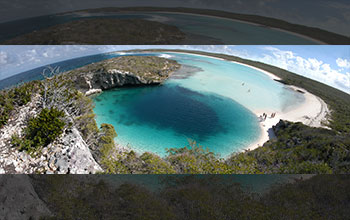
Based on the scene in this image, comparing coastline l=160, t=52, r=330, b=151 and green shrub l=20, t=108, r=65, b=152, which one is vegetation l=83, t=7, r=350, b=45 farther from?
green shrub l=20, t=108, r=65, b=152

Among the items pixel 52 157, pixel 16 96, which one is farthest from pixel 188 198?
pixel 16 96

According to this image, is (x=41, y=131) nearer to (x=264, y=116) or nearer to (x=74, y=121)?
(x=74, y=121)

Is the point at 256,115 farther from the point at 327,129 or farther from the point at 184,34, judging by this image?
the point at 184,34

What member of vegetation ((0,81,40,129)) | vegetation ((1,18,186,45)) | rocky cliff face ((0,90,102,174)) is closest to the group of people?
vegetation ((1,18,186,45))

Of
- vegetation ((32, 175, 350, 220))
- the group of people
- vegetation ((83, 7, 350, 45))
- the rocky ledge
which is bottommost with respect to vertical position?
vegetation ((32, 175, 350, 220))

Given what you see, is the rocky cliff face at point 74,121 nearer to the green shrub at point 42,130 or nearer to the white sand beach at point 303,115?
the green shrub at point 42,130

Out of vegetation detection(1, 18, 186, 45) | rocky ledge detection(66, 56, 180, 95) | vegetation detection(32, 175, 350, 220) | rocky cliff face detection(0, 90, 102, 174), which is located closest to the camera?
vegetation detection(1, 18, 186, 45)

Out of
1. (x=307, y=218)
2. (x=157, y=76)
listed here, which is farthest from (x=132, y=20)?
(x=307, y=218)
